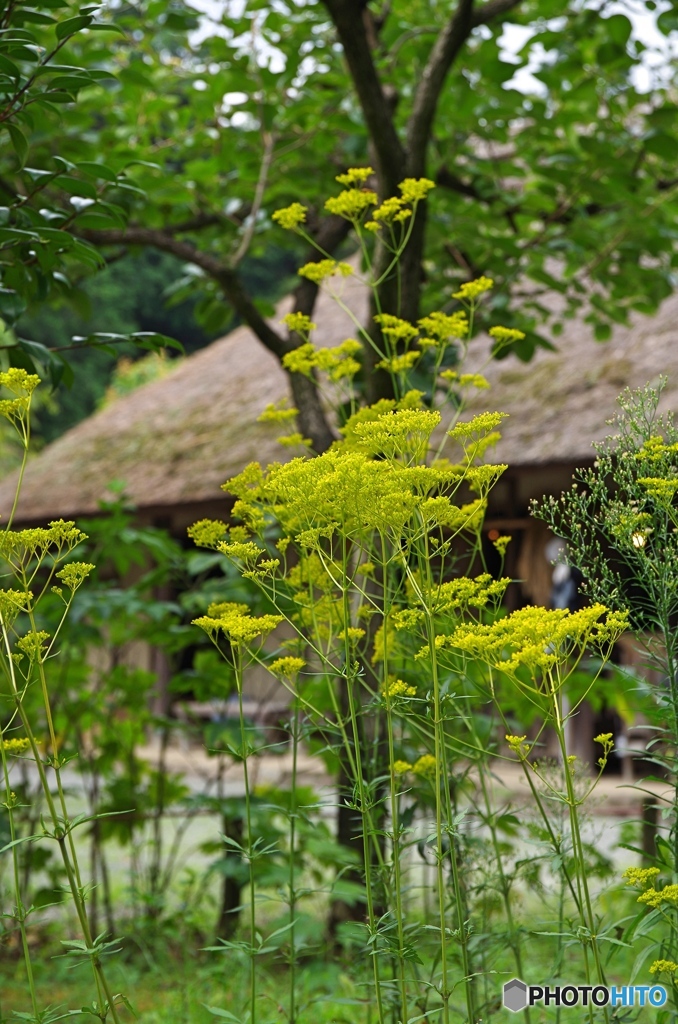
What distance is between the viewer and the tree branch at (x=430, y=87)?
2.80 meters

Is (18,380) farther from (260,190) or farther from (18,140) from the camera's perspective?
(260,190)

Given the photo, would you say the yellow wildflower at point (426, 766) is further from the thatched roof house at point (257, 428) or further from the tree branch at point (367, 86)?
the thatched roof house at point (257, 428)

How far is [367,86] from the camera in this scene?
277 cm

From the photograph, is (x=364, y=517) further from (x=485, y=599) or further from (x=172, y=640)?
(x=172, y=640)

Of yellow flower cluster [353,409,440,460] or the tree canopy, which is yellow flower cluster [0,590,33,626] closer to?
yellow flower cluster [353,409,440,460]

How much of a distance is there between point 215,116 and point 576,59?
1269mm

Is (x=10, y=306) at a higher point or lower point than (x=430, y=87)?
lower

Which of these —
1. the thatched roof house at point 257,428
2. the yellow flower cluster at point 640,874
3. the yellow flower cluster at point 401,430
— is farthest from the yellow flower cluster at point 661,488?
the thatched roof house at point 257,428

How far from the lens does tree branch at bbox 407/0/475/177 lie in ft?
9.20

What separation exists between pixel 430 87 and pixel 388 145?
22 centimetres

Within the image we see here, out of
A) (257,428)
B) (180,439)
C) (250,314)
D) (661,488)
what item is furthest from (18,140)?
(180,439)

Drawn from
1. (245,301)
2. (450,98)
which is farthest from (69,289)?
(450,98)

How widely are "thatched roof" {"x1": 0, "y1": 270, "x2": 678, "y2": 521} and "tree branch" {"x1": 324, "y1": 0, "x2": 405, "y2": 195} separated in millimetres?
1791

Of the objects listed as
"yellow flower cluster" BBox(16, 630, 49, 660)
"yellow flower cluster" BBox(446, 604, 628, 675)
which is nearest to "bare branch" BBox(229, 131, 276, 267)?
"yellow flower cluster" BBox(16, 630, 49, 660)
